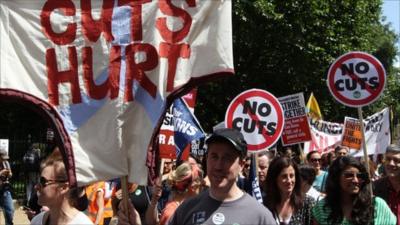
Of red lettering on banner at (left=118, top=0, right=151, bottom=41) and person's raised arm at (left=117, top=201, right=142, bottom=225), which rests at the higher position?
red lettering on banner at (left=118, top=0, right=151, bottom=41)

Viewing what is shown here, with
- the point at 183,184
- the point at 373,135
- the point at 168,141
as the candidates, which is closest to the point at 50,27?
the point at 183,184

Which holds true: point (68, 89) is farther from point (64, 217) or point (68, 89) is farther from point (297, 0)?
point (297, 0)

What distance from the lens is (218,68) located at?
352cm

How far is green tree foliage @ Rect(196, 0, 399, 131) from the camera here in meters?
24.3

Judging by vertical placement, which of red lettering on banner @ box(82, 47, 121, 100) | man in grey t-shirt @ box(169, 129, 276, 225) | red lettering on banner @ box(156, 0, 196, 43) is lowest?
man in grey t-shirt @ box(169, 129, 276, 225)

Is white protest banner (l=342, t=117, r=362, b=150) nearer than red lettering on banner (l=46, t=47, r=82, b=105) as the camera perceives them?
No

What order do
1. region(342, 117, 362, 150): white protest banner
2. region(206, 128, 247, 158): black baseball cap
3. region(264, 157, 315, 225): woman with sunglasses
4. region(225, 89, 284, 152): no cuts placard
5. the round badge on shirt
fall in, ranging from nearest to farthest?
1. the round badge on shirt
2. region(206, 128, 247, 158): black baseball cap
3. region(264, 157, 315, 225): woman with sunglasses
4. region(225, 89, 284, 152): no cuts placard
5. region(342, 117, 362, 150): white protest banner

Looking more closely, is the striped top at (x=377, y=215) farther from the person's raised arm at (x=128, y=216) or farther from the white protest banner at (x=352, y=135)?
the white protest banner at (x=352, y=135)

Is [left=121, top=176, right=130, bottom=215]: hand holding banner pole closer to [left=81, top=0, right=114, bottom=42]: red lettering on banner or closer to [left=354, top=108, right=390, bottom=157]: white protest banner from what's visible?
[left=81, top=0, right=114, bottom=42]: red lettering on banner

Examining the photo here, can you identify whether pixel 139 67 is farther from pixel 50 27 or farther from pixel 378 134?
pixel 378 134

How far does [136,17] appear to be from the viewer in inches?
144

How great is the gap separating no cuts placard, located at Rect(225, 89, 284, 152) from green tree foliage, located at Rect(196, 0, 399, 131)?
15.5 m

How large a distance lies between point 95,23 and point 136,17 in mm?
230

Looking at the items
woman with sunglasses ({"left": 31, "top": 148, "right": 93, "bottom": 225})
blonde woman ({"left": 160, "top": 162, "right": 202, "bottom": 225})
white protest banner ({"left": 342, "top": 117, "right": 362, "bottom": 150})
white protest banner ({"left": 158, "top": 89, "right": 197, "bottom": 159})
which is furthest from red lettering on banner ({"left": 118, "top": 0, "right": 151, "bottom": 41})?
white protest banner ({"left": 342, "top": 117, "right": 362, "bottom": 150})
